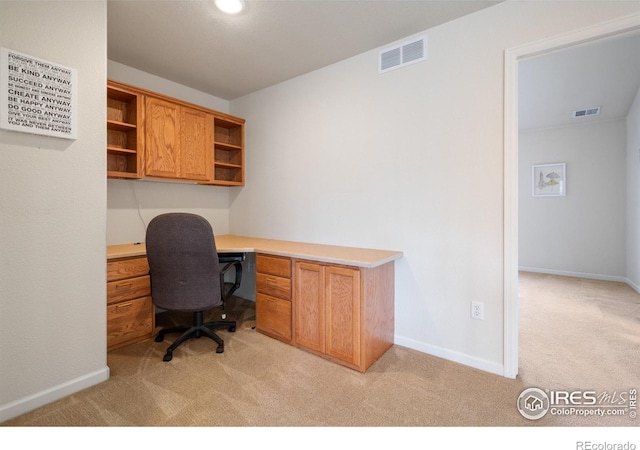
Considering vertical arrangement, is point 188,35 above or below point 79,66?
above

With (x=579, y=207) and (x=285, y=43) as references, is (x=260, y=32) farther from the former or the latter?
(x=579, y=207)

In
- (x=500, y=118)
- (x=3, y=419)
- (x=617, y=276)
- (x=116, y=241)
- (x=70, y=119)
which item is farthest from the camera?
(x=617, y=276)

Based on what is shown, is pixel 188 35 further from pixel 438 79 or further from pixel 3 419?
pixel 3 419

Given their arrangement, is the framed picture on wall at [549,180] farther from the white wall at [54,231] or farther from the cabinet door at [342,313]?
the white wall at [54,231]

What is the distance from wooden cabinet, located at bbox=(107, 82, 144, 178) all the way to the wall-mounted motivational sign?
0.79 meters

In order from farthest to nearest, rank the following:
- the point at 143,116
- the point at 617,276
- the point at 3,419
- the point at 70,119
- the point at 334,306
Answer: the point at 617,276
the point at 143,116
the point at 334,306
the point at 70,119
the point at 3,419

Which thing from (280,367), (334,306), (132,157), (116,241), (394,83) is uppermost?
(394,83)

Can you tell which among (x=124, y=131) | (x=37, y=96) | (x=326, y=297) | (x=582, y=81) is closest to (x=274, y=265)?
(x=326, y=297)

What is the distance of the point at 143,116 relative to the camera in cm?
265

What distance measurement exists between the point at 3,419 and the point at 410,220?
2.71m

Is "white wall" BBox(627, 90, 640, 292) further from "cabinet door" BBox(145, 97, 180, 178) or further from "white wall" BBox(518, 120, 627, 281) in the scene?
"cabinet door" BBox(145, 97, 180, 178)

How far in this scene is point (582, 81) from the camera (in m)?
3.31

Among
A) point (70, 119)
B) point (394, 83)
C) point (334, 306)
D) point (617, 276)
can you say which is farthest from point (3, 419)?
point (617, 276)

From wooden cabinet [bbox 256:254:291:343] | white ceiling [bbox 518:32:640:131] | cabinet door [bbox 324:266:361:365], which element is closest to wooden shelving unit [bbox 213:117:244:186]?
wooden cabinet [bbox 256:254:291:343]
